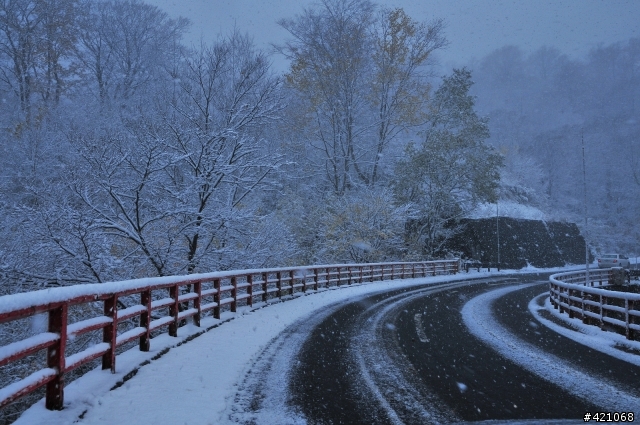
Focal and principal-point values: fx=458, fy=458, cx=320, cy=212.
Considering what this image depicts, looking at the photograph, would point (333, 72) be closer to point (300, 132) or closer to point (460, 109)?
point (300, 132)

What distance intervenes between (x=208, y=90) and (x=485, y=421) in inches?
651

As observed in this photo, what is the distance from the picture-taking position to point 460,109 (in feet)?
137

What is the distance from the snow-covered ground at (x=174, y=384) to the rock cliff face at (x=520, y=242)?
116 feet

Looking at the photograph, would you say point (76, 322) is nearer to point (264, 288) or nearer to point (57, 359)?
point (57, 359)

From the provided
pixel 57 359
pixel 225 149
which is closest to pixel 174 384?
pixel 57 359

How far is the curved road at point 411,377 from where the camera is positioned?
16.3ft

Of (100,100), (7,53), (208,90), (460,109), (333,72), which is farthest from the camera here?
(460,109)

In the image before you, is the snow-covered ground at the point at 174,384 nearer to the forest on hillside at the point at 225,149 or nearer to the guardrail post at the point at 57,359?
the guardrail post at the point at 57,359

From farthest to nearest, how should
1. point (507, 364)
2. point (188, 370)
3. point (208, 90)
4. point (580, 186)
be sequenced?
1. point (580, 186)
2. point (208, 90)
3. point (507, 364)
4. point (188, 370)

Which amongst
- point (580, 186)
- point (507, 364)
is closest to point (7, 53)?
point (507, 364)

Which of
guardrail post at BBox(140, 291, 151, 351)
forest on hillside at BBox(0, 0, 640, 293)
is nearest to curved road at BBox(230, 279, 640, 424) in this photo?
guardrail post at BBox(140, 291, 151, 351)

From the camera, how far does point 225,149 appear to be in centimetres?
1788

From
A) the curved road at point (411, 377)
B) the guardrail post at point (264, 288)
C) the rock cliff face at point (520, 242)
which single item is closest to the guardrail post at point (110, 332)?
the curved road at point (411, 377)

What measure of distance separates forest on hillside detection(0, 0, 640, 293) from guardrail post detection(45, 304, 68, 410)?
833 cm
